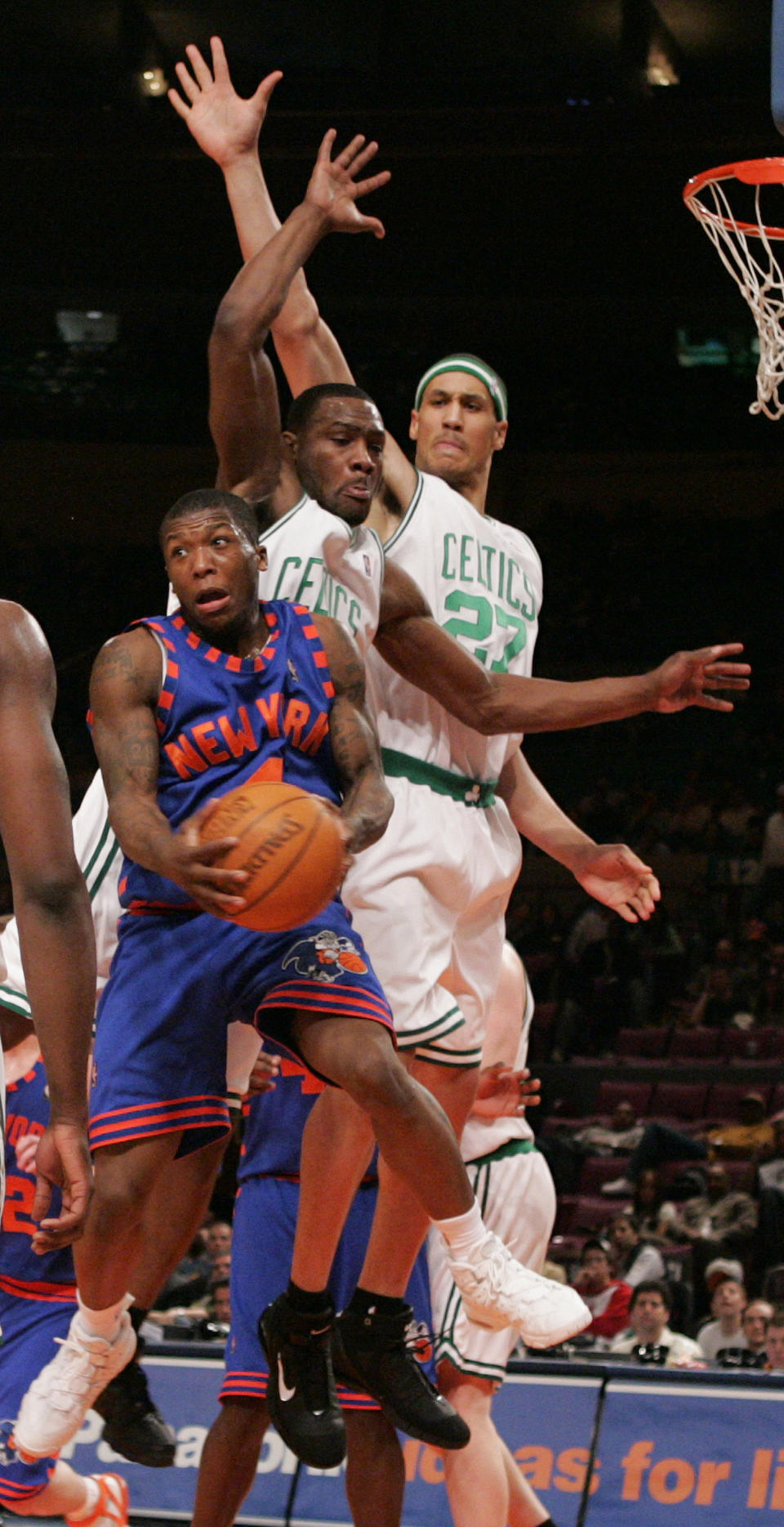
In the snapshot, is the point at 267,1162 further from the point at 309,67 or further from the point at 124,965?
the point at 309,67

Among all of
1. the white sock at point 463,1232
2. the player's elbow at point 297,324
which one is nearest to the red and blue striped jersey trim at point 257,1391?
the white sock at point 463,1232

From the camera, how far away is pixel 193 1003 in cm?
413

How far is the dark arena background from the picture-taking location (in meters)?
16.0

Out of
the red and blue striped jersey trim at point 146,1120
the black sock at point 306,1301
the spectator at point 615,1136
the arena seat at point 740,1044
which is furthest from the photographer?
the arena seat at point 740,1044

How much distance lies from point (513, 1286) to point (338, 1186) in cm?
47

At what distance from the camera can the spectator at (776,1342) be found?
357 inches

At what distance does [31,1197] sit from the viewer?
5.03 meters

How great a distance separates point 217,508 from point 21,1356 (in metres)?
2.29

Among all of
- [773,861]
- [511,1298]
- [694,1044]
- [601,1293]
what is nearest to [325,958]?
[511,1298]

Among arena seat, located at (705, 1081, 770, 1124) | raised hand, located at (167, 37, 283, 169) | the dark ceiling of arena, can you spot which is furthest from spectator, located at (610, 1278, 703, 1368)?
the dark ceiling of arena

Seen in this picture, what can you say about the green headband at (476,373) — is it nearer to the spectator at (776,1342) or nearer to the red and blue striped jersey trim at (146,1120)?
the red and blue striped jersey trim at (146,1120)

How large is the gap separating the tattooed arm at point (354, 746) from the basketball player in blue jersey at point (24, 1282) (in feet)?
4.07

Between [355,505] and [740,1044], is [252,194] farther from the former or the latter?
[740,1044]

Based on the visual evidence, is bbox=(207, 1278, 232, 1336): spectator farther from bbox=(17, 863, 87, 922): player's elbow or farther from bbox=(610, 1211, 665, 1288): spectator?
bbox=(17, 863, 87, 922): player's elbow
